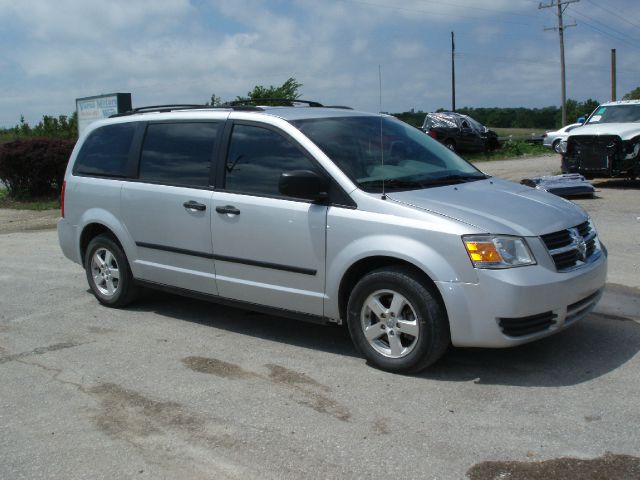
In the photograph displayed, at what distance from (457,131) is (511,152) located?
4257mm

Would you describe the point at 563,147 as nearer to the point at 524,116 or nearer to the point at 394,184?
the point at 394,184

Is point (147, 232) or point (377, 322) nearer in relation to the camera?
point (377, 322)

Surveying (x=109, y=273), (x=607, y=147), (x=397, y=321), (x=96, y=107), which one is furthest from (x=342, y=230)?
(x=96, y=107)

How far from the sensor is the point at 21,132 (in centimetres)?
2777

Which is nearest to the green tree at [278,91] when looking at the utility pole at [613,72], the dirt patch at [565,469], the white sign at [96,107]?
the white sign at [96,107]

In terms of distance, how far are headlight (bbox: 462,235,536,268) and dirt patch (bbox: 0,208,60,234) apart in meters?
11.1

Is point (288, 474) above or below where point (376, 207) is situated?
below

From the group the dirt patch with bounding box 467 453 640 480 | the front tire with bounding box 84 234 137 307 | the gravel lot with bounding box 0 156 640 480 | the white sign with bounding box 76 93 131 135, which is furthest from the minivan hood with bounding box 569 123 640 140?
the dirt patch with bounding box 467 453 640 480

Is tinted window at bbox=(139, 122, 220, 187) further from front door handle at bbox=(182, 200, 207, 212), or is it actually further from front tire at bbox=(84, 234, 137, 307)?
front tire at bbox=(84, 234, 137, 307)

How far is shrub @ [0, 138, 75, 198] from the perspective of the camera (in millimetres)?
17422

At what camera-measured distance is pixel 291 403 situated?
4664mm

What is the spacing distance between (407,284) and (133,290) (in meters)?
3.20

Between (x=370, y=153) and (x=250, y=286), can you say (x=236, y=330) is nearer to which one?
(x=250, y=286)

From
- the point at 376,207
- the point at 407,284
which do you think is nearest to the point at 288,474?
the point at 407,284
